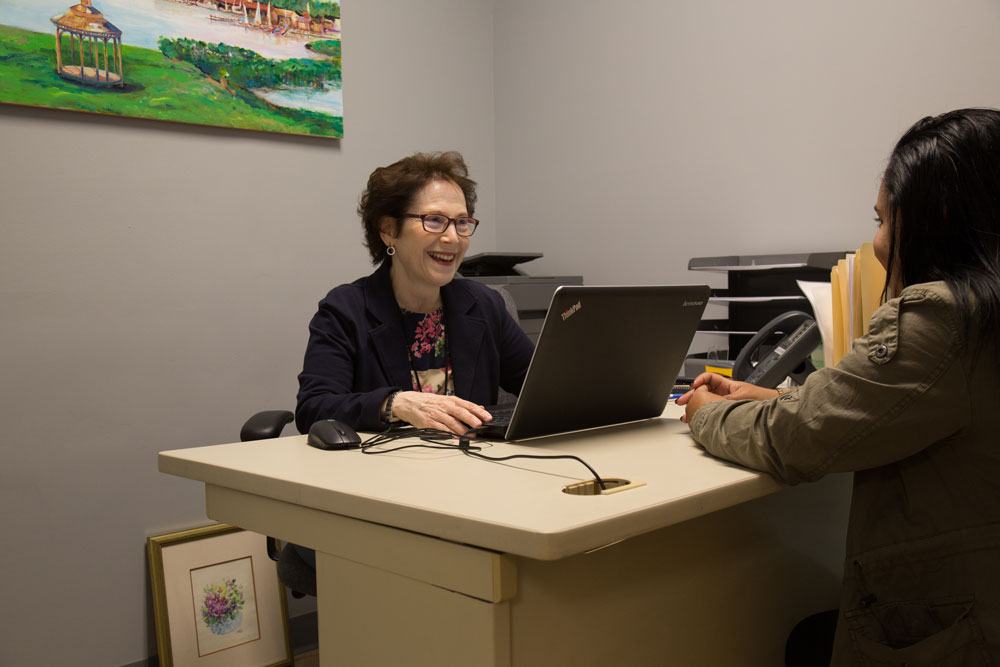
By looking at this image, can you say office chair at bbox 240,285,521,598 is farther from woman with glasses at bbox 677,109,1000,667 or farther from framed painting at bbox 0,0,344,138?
framed painting at bbox 0,0,344,138

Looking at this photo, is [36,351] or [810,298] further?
[36,351]

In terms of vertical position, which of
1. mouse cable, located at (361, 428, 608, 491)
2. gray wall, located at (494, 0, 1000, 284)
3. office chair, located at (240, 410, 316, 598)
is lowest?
office chair, located at (240, 410, 316, 598)

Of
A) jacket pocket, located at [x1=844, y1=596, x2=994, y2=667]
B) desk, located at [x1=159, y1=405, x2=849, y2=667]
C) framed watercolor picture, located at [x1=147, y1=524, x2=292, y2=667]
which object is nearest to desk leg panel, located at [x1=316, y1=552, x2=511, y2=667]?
desk, located at [x1=159, y1=405, x2=849, y2=667]

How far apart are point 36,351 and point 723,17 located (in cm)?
229

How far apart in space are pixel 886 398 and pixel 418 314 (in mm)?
1229

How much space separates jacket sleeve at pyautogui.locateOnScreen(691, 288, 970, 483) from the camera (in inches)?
36.9

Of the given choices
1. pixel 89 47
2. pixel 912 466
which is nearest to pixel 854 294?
pixel 912 466

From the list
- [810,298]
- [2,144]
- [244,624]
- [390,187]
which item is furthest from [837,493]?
[2,144]

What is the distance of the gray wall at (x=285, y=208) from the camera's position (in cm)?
221

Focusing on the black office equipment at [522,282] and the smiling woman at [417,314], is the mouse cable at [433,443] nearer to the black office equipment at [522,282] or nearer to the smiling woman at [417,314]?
the smiling woman at [417,314]

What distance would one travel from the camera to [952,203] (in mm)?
1007

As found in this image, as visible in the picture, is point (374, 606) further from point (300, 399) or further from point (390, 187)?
point (390, 187)

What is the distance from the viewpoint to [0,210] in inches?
86.0

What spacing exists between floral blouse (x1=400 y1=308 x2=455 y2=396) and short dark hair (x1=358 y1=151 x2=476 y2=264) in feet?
0.71
